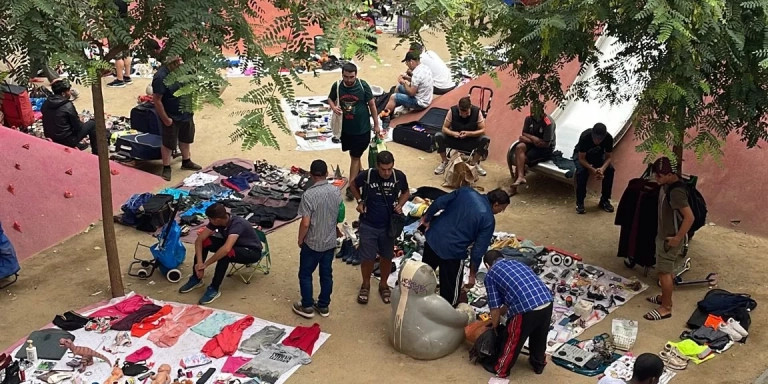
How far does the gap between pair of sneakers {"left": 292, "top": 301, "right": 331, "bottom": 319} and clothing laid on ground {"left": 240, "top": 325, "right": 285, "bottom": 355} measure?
13.9 inches

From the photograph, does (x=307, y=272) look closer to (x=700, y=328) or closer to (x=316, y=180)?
(x=316, y=180)

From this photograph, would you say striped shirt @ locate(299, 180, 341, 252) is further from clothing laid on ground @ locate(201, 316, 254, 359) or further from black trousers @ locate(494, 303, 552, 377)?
black trousers @ locate(494, 303, 552, 377)

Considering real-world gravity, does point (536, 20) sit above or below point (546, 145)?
above

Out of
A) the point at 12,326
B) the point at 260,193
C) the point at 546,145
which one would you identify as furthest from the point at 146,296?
the point at 546,145

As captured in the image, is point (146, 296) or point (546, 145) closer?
point (146, 296)

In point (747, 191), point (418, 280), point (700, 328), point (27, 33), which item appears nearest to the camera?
point (27, 33)

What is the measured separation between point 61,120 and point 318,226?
593 centimetres

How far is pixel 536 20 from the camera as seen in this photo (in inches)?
297

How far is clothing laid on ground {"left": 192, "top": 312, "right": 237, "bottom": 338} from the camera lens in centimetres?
806

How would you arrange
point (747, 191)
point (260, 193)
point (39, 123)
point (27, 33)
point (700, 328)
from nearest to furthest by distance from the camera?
point (27, 33)
point (700, 328)
point (747, 191)
point (260, 193)
point (39, 123)

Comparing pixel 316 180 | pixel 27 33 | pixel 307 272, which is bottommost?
pixel 307 272

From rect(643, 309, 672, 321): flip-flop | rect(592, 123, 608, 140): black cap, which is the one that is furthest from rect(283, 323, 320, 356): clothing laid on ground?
rect(592, 123, 608, 140): black cap

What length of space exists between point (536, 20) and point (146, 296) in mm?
4796

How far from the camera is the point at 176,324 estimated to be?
817 cm
